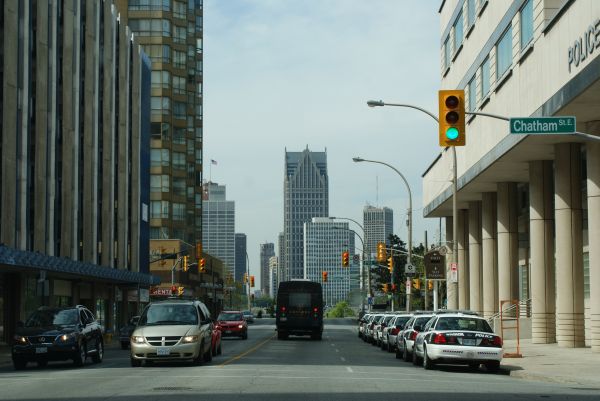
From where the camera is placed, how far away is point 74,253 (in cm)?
5559

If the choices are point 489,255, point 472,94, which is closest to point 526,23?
point 472,94

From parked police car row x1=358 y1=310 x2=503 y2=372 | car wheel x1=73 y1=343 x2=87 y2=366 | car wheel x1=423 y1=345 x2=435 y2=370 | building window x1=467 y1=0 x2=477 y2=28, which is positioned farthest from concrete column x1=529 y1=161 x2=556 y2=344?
car wheel x1=73 y1=343 x2=87 y2=366

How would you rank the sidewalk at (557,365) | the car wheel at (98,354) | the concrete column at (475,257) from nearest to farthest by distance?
1. the sidewalk at (557,365)
2. the car wheel at (98,354)
3. the concrete column at (475,257)

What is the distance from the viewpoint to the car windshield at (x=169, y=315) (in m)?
25.9

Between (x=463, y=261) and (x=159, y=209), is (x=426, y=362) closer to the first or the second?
(x=463, y=261)

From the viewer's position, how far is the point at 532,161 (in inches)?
1521

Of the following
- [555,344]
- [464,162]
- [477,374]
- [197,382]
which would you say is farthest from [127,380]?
[464,162]

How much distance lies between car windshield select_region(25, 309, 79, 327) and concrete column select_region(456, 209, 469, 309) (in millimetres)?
Result: 33079

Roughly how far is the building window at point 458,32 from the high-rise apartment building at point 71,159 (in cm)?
2157

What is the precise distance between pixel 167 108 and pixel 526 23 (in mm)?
73814

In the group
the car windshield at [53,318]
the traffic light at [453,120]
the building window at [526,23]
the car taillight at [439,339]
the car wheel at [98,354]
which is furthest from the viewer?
the building window at [526,23]

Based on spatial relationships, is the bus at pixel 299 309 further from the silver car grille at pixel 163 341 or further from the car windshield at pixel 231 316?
the silver car grille at pixel 163 341

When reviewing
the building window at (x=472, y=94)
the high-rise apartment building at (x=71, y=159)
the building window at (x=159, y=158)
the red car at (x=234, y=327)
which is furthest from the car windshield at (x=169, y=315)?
the building window at (x=159, y=158)

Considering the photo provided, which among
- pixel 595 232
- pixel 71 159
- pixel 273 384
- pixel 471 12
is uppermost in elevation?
pixel 471 12
